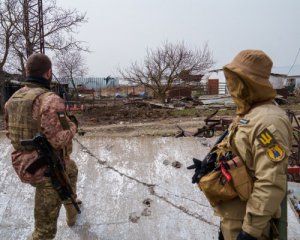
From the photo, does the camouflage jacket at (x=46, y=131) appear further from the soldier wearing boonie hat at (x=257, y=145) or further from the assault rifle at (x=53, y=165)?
the soldier wearing boonie hat at (x=257, y=145)

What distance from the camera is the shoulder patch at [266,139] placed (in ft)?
5.64

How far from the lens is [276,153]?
5.61 feet

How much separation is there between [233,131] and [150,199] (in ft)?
8.36

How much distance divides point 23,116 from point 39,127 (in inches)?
6.3

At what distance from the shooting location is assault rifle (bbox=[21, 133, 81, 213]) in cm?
278

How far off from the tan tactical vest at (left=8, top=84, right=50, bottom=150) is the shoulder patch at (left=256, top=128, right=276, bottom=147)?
1.86 meters

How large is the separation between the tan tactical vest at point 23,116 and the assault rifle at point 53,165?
0.10m

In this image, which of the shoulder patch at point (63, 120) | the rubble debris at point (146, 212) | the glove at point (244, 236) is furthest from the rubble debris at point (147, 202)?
the glove at point (244, 236)

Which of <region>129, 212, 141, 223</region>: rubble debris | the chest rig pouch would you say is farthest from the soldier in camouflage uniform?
the chest rig pouch

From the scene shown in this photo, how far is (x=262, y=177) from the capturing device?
5.67 feet

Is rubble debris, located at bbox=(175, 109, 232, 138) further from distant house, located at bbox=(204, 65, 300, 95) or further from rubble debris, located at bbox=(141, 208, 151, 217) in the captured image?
distant house, located at bbox=(204, 65, 300, 95)

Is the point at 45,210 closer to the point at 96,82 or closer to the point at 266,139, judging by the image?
the point at 266,139

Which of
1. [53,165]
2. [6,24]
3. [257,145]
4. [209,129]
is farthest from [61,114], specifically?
[6,24]

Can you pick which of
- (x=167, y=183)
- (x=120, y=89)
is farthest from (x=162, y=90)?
(x=167, y=183)
